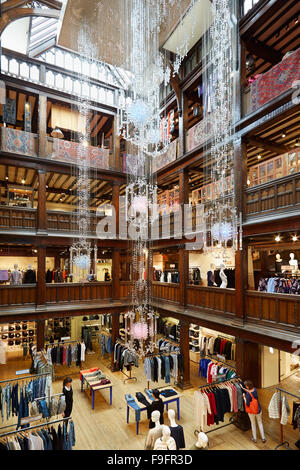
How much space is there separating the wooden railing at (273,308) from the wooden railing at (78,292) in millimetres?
5873

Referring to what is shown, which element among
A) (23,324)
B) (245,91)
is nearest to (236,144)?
(245,91)

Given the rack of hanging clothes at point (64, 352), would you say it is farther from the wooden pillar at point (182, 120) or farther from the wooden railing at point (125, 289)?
the wooden pillar at point (182, 120)

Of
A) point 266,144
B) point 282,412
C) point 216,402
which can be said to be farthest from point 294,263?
point 216,402

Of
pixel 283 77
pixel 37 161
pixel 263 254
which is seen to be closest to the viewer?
pixel 283 77

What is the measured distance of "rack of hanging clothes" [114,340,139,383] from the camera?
9.55m

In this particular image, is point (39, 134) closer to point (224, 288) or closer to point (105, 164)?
point (105, 164)

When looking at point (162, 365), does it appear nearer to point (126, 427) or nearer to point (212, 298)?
point (126, 427)

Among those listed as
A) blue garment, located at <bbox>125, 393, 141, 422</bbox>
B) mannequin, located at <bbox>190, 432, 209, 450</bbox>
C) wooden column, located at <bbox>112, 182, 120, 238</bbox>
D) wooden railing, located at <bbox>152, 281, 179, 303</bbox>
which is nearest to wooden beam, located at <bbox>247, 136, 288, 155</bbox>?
wooden railing, located at <bbox>152, 281, 179, 303</bbox>

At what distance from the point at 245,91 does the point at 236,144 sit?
148cm

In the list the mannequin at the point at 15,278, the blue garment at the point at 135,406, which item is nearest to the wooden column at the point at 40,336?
the mannequin at the point at 15,278

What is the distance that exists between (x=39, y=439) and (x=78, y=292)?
6286 millimetres

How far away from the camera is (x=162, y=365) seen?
884cm

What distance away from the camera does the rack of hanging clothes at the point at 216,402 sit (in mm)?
6281
